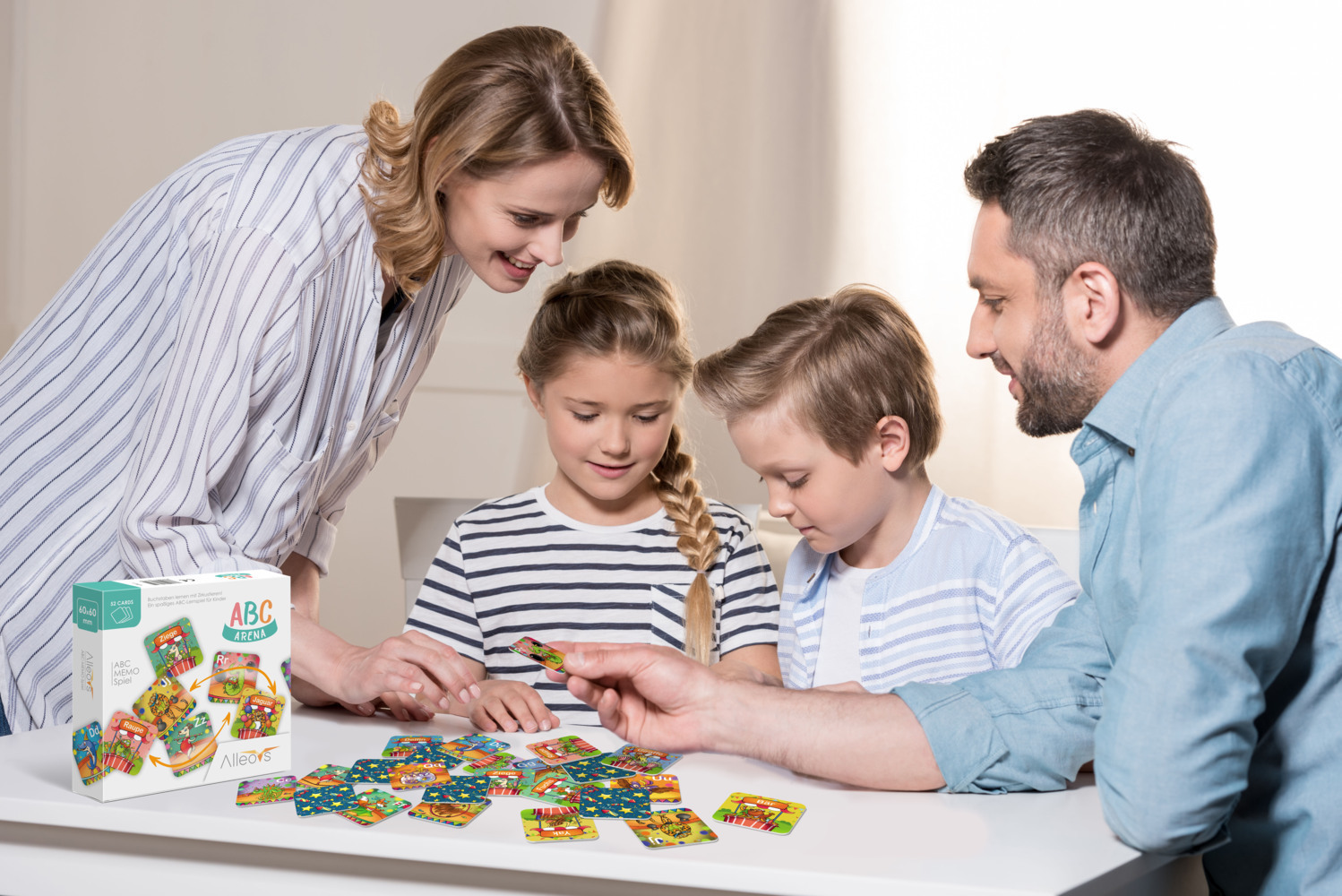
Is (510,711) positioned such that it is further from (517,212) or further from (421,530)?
(421,530)

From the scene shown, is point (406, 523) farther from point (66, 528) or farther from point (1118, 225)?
point (1118, 225)

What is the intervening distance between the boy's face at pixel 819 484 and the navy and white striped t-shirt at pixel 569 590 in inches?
12.9

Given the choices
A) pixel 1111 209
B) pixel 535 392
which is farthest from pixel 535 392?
pixel 1111 209

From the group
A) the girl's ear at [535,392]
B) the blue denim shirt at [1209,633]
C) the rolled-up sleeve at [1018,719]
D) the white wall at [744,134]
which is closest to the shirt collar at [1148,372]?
the blue denim shirt at [1209,633]

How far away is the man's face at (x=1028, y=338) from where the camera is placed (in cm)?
113

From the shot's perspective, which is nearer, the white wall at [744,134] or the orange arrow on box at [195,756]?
the orange arrow on box at [195,756]

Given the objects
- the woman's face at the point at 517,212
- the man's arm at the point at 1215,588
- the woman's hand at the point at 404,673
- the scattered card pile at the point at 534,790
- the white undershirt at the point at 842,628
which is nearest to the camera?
the man's arm at the point at 1215,588

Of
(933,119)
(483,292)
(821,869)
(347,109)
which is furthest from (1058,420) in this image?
(347,109)

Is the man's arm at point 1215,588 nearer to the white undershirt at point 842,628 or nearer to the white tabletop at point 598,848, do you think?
→ the white tabletop at point 598,848

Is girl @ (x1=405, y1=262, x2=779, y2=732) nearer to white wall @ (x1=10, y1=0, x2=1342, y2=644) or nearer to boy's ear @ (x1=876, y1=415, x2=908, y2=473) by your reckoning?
boy's ear @ (x1=876, y1=415, x2=908, y2=473)

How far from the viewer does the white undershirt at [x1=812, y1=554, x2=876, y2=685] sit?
5.09ft

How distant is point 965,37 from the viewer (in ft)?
9.02

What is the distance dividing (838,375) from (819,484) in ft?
0.49

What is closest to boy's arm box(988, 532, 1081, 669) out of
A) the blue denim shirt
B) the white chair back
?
the blue denim shirt
